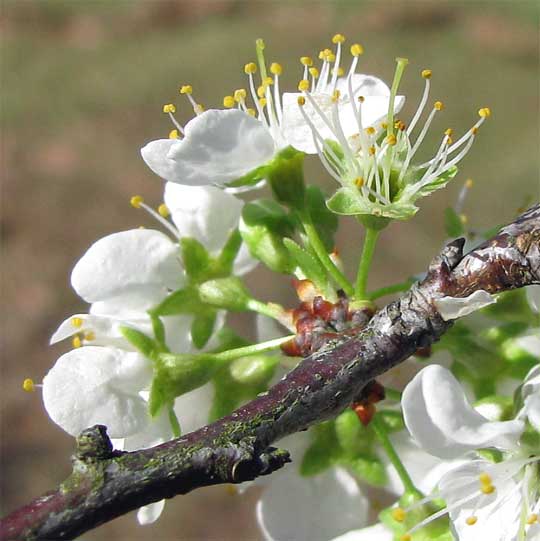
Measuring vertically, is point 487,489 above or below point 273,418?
below

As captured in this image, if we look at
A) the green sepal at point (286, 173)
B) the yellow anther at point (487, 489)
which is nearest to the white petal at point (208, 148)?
the green sepal at point (286, 173)

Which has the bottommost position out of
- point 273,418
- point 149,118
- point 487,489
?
point 487,489

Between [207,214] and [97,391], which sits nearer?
[97,391]

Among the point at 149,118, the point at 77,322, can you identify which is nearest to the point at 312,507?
the point at 77,322

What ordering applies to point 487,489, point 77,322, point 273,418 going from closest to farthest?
point 273,418
point 487,489
point 77,322

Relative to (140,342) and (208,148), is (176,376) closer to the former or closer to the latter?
(140,342)

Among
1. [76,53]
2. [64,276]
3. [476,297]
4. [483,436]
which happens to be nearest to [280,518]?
[483,436]

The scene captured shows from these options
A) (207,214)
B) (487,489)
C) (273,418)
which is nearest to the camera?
(273,418)

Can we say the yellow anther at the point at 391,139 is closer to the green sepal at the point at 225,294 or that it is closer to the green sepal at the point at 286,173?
the green sepal at the point at 286,173
